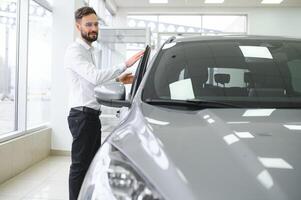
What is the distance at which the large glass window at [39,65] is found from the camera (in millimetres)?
4438

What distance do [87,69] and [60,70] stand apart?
108 inches

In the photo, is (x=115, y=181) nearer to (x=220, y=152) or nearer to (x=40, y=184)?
(x=220, y=152)

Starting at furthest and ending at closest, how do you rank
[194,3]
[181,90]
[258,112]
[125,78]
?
[194,3] < [125,78] < [181,90] < [258,112]

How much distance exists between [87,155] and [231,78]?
1080 millimetres

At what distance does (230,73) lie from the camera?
1572 mm

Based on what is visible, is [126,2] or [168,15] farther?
[168,15]

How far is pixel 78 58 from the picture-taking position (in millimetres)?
2145

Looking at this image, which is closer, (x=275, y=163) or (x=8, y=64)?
(x=275, y=163)

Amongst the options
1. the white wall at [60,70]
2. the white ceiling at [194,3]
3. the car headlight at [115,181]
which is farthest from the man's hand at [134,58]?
the white ceiling at [194,3]

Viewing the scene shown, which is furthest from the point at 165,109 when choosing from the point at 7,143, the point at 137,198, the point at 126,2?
the point at 126,2

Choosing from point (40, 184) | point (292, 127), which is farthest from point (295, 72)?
point (40, 184)

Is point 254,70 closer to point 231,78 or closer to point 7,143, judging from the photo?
point 231,78

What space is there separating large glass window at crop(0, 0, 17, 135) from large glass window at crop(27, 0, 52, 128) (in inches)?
12.9

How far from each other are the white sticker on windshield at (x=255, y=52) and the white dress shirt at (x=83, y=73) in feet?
2.49
